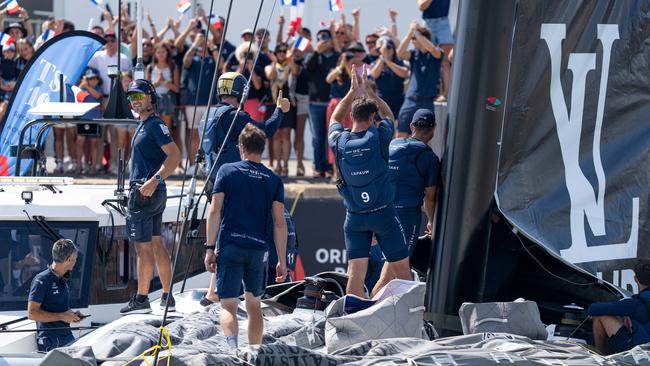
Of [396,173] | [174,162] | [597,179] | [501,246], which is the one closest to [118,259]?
[174,162]

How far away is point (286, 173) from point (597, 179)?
7.14m

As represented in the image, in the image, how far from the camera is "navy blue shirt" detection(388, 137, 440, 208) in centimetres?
888

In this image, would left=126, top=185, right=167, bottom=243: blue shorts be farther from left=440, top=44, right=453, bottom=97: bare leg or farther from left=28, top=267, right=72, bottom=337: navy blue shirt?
left=440, top=44, right=453, bottom=97: bare leg

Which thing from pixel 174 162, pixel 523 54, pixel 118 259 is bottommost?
pixel 118 259

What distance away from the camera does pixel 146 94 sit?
953 cm

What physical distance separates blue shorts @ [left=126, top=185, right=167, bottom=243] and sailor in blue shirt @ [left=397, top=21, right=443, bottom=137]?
4325 millimetres

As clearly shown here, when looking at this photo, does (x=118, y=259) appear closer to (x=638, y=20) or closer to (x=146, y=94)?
(x=146, y=94)

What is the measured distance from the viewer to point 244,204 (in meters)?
7.86

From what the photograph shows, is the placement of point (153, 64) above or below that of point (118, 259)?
above

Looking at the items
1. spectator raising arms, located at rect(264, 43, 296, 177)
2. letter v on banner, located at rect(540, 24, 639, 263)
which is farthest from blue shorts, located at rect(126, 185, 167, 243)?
spectator raising arms, located at rect(264, 43, 296, 177)

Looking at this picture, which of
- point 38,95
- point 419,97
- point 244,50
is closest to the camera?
point 38,95

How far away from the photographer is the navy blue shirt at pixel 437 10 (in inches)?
537

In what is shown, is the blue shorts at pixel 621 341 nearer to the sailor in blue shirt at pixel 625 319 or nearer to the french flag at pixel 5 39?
the sailor in blue shirt at pixel 625 319

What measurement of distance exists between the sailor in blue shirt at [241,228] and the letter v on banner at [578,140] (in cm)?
195
